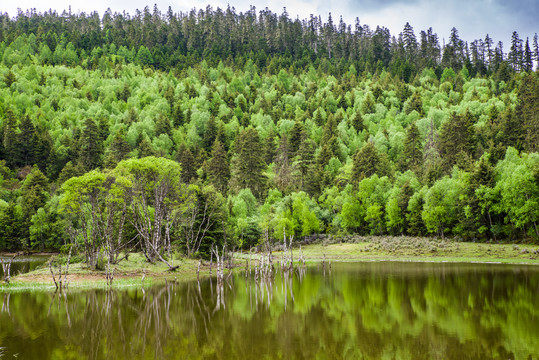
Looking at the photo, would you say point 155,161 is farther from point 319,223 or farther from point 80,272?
point 319,223

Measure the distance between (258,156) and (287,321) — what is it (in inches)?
3069

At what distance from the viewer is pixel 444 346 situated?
1975 centimetres

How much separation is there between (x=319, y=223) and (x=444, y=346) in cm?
7352

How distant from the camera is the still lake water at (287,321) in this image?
19812 mm

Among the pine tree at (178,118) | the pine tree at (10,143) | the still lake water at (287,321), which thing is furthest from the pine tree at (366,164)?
the pine tree at (10,143)

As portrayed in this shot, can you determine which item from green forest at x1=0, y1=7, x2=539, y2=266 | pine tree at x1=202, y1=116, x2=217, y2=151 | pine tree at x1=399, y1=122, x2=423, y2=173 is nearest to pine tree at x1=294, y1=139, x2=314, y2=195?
green forest at x1=0, y1=7, x2=539, y2=266

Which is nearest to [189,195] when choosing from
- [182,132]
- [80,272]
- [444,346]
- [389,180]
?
[80,272]

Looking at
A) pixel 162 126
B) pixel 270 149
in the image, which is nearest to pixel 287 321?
pixel 270 149

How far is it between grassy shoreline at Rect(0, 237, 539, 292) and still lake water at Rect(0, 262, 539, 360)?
5169 mm

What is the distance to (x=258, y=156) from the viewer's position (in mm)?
102688

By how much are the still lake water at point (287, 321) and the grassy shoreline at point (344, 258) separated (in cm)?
517

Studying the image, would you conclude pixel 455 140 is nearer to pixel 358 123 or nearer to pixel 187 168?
pixel 358 123

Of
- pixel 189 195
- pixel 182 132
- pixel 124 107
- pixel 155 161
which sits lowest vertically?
pixel 189 195

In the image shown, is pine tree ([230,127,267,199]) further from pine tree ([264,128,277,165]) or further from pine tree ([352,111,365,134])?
pine tree ([352,111,365,134])
